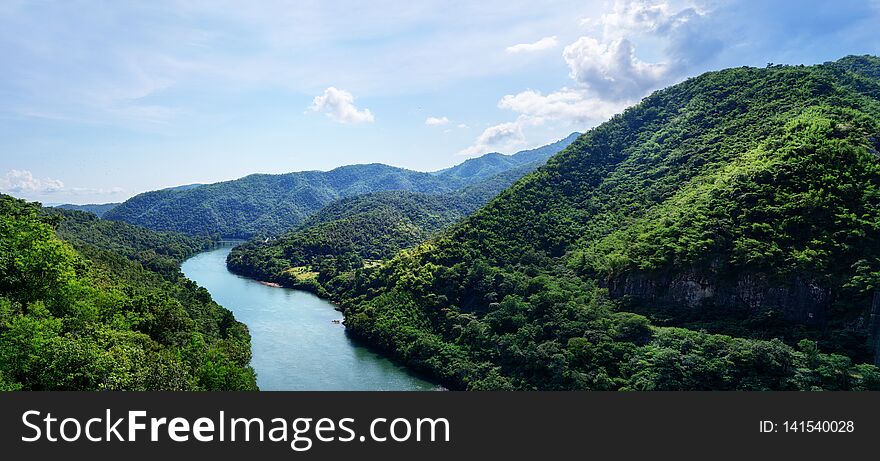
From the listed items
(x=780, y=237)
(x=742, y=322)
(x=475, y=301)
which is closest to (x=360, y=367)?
(x=475, y=301)

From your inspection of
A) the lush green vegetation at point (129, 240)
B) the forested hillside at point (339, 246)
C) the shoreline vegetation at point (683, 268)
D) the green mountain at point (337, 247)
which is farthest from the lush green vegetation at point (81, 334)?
the lush green vegetation at point (129, 240)

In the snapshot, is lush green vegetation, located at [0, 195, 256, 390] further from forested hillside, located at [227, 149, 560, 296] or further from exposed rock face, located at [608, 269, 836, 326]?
forested hillside, located at [227, 149, 560, 296]

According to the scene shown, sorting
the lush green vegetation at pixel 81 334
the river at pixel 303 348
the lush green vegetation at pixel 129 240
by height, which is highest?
the lush green vegetation at pixel 129 240

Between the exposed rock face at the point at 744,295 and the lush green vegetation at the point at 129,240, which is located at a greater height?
the lush green vegetation at the point at 129,240

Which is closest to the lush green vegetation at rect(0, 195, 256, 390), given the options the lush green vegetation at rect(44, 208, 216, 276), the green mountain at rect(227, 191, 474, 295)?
the green mountain at rect(227, 191, 474, 295)

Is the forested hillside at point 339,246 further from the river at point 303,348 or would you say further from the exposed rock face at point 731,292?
the exposed rock face at point 731,292

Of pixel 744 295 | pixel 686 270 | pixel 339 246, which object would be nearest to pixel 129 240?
pixel 339 246
